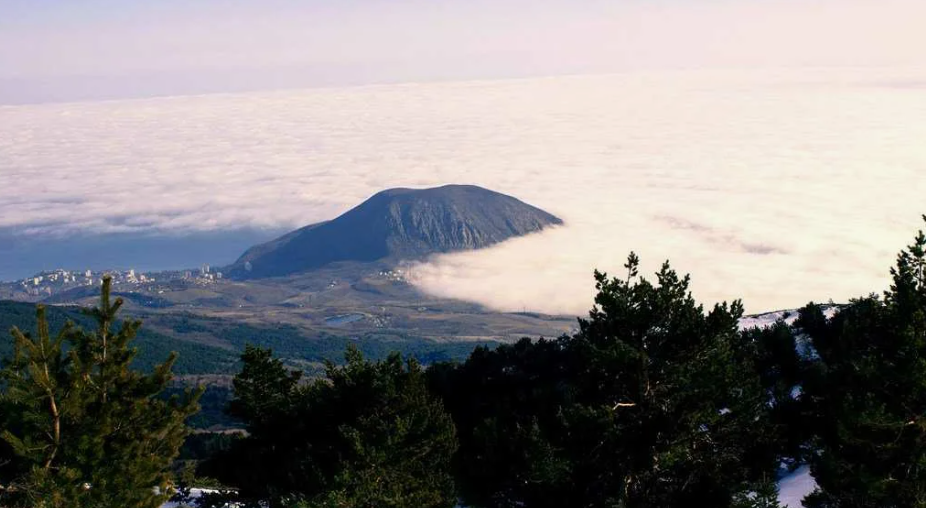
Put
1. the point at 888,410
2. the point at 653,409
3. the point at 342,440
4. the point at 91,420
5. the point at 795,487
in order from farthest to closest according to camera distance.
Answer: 1. the point at 795,487
2. the point at 342,440
3. the point at 653,409
4. the point at 91,420
5. the point at 888,410

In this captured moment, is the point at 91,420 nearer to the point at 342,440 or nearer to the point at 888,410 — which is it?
the point at 342,440

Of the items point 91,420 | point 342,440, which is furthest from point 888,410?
point 91,420

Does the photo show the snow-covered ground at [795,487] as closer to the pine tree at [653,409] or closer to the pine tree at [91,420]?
the pine tree at [653,409]

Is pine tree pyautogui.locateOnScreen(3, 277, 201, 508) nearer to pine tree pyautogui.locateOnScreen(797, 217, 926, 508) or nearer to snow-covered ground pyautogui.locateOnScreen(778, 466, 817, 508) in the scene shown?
pine tree pyautogui.locateOnScreen(797, 217, 926, 508)

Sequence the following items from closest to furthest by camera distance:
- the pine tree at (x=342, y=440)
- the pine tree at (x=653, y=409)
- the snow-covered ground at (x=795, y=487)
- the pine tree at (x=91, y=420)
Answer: the pine tree at (x=91, y=420), the pine tree at (x=653, y=409), the pine tree at (x=342, y=440), the snow-covered ground at (x=795, y=487)

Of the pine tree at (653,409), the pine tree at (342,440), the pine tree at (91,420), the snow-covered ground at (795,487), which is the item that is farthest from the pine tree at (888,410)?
the pine tree at (91,420)

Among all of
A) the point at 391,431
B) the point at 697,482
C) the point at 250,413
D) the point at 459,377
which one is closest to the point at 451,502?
the point at 391,431
